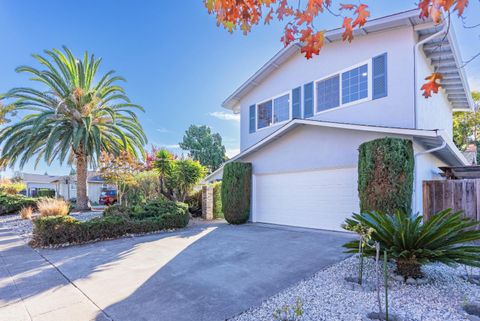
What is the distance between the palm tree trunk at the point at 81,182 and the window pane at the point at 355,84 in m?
14.6

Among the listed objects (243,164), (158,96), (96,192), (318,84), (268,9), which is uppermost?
(158,96)

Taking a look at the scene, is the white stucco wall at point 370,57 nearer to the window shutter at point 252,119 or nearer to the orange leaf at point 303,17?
the window shutter at point 252,119

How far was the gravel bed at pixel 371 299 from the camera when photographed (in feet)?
11.1

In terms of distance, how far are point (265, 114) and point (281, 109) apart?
3.38ft

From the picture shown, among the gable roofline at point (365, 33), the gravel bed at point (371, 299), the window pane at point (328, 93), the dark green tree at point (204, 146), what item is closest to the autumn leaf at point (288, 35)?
the gravel bed at point (371, 299)

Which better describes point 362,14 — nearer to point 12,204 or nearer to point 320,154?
point 320,154

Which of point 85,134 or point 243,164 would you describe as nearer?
point 243,164

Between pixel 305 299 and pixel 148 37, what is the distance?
13.7m

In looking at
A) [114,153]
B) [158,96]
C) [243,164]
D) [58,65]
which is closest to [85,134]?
[114,153]

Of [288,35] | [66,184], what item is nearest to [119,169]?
[288,35]

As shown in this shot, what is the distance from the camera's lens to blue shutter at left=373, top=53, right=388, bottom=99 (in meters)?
8.76

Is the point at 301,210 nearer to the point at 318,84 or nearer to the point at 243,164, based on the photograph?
the point at 243,164

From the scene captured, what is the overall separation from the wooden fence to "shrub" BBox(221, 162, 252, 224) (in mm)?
6651

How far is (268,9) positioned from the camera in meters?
2.81
